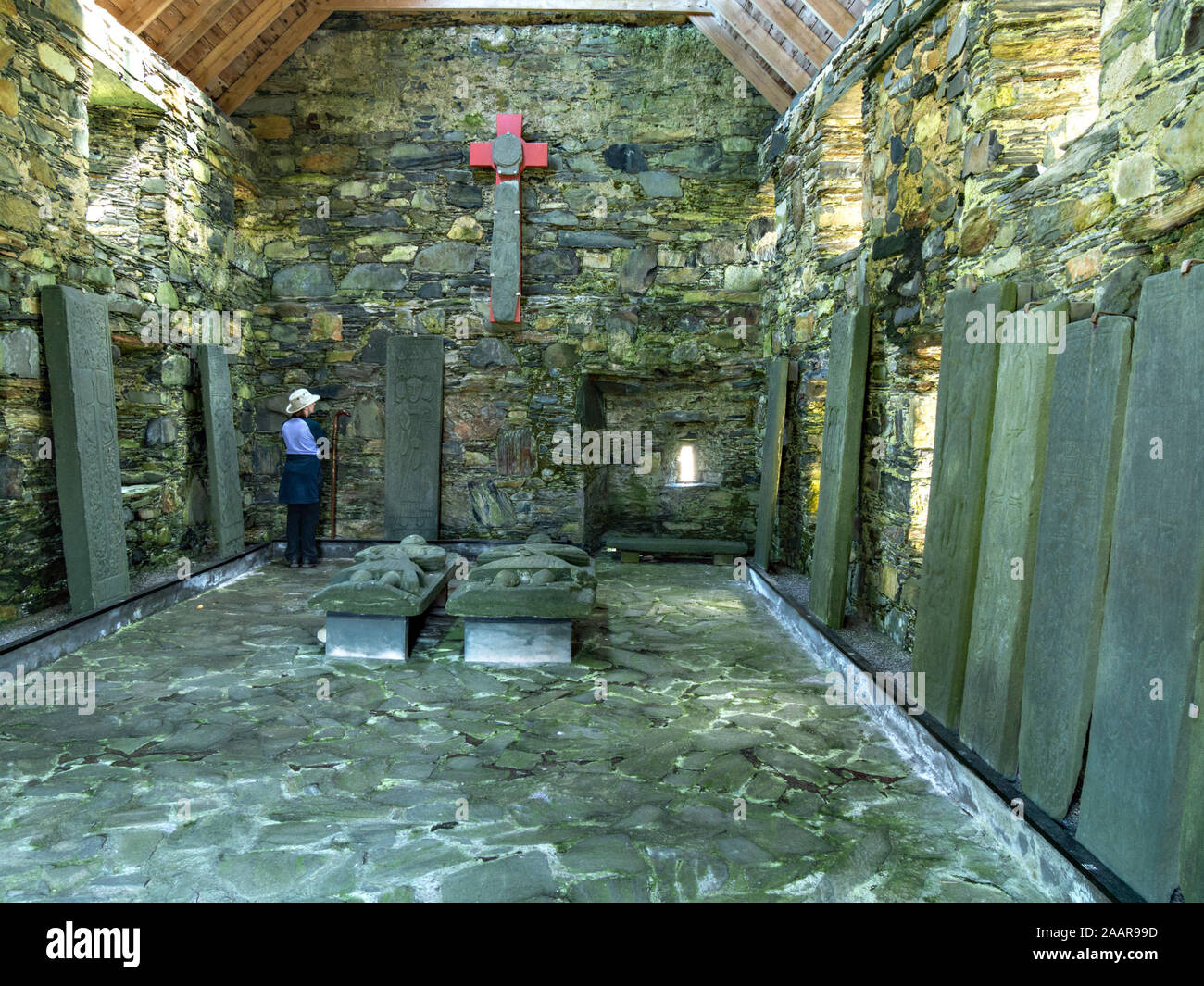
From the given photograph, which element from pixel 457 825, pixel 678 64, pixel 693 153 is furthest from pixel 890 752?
pixel 678 64

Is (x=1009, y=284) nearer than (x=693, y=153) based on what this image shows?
Yes

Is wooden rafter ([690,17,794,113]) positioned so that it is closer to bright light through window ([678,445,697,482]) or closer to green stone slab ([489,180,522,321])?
green stone slab ([489,180,522,321])

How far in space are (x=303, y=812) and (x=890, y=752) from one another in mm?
2373

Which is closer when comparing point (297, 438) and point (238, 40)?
point (238, 40)

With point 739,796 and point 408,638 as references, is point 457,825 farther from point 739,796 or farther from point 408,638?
point 408,638

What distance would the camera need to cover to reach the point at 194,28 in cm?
585

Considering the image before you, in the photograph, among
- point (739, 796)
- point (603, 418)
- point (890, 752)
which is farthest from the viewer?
point (603, 418)

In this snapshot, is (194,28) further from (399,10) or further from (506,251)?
(506,251)

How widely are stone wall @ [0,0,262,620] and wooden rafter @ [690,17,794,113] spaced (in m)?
4.30

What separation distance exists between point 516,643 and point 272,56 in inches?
233

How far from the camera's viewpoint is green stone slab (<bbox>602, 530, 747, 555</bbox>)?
24.1ft

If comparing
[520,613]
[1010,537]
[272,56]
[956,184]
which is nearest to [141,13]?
[272,56]

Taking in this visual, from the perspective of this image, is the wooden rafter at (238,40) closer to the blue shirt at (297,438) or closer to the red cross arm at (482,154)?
the red cross arm at (482,154)
